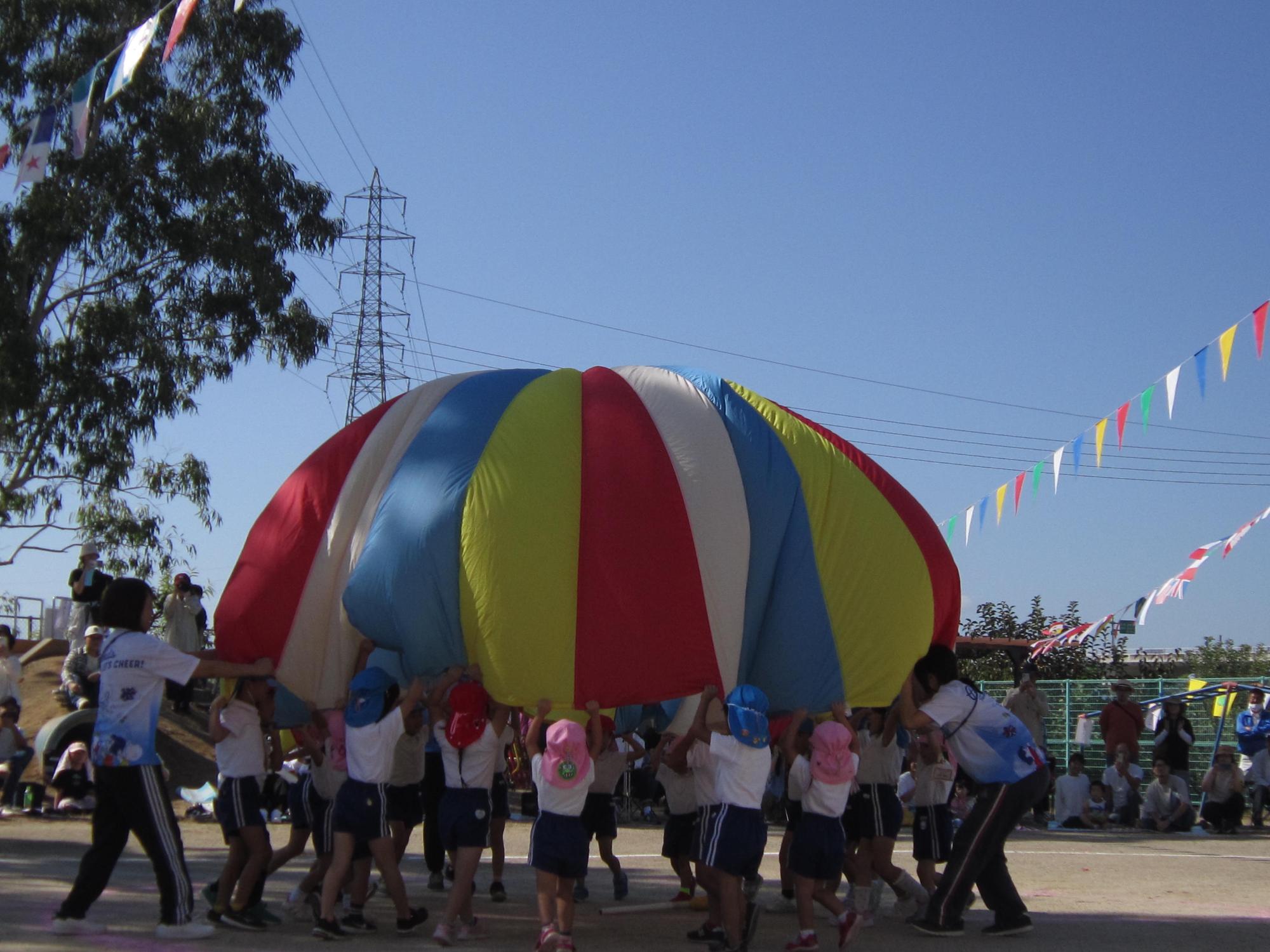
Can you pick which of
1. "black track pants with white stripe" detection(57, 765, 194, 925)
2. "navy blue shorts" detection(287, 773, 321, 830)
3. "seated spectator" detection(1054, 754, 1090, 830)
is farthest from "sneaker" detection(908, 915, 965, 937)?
"seated spectator" detection(1054, 754, 1090, 830)

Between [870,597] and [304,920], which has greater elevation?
[870,597]

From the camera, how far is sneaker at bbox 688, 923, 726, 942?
742 centimetres

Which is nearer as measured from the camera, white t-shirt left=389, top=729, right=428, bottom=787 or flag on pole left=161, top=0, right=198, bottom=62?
white t-shirt left=389, top=729, right=428, bottom=787

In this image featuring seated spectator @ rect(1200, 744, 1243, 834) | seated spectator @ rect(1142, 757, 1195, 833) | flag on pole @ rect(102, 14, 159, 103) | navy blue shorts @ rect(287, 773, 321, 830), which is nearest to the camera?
navy blue shorts @ rect(287, 773, 321, 830)

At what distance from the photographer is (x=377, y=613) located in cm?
736

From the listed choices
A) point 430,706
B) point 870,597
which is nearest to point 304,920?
point 430,706

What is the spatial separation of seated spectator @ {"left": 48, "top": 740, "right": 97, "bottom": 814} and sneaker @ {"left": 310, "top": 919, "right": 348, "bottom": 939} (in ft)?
20.6

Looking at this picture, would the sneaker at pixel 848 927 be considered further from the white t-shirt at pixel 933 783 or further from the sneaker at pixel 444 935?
the sneaker at pixel 444 935

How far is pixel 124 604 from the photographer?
270 inches

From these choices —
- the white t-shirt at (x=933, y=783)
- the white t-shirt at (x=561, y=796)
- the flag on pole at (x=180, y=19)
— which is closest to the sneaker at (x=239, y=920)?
the white t-shirt at (x=561, y=796)

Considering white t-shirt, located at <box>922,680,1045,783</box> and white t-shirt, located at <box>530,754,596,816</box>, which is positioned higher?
white t-shirt, located at <box>922,680,1045,783</box>

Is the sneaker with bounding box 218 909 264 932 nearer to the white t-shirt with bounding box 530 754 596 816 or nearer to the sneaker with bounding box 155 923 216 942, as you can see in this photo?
the sneaker with bounding box 155 923 216 942

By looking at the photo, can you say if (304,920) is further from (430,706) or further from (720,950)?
(720,950)

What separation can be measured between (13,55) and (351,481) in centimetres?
1143
